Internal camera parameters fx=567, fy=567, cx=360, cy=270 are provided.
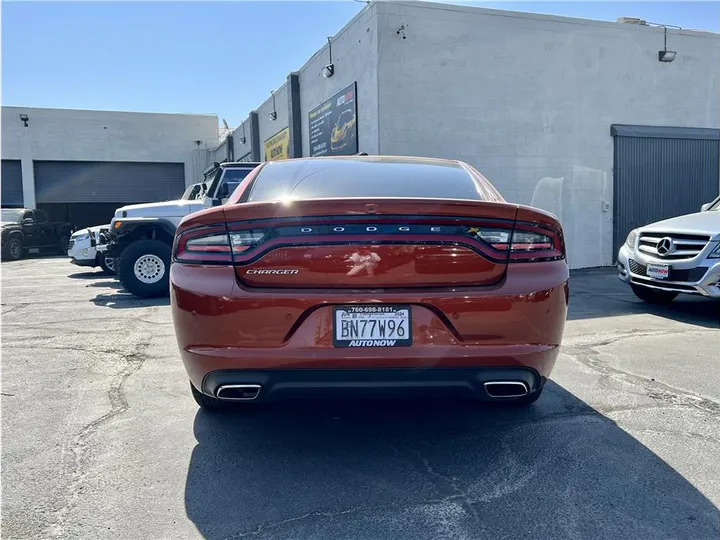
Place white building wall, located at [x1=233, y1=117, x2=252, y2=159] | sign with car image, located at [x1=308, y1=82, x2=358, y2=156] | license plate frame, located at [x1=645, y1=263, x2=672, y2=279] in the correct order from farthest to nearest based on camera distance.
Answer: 1. white building wall, located at [x1=233, y1=117, x2=252, y2=159]
2. sign with car image, located at [x1=308, y1=82, x2=358, y2=156]
3. license plate frame, located at [x1=645, y1=263, x2=672, y2=279]

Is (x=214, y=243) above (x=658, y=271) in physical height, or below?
above

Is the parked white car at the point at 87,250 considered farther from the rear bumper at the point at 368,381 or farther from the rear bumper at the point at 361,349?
the rear bumper at the point at 368,381

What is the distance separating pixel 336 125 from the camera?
1262cm

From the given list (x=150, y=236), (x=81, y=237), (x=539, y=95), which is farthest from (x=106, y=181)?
(x=539, y=95)

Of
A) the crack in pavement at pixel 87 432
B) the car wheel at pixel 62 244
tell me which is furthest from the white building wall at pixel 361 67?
the car wheel at pixel 62 244

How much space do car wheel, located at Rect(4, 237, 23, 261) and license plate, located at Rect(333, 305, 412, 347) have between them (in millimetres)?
19468

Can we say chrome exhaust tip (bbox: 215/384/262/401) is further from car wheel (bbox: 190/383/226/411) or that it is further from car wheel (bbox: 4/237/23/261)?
car wheel (bbox: 4/237/23/261)

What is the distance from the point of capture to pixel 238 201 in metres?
3.18

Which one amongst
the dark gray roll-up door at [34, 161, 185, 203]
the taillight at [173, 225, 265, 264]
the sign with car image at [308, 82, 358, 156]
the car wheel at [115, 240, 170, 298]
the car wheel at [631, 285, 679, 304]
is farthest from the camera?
the dark gray roll-up door at [34, 161, 185, 203]

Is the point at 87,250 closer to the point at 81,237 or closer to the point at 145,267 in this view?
the point at 81,237

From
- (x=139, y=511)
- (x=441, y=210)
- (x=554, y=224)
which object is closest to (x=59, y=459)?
(x=139, y=511)

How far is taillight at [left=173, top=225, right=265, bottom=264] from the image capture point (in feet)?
8.54

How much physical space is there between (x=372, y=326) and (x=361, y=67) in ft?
32.1

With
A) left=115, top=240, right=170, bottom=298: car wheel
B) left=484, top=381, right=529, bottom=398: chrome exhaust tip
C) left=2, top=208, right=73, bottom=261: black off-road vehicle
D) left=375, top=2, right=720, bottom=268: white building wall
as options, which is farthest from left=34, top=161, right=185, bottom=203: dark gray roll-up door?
left=484, top=381, right=529, bottom=398: chrome exhaust tip
